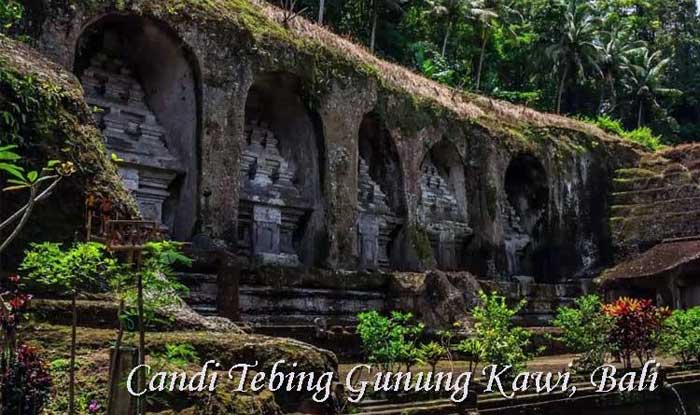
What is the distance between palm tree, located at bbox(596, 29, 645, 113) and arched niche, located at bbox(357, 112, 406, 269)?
87.2 feet

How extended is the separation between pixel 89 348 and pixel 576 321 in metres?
6.43

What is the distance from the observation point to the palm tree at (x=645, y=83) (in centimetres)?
4450

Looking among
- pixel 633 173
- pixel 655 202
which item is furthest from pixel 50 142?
pixel 633 173

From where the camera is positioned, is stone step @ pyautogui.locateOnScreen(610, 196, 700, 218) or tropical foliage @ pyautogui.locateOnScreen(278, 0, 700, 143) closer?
stone step @ pyautogui.locateOnScreen(610, 196, 700, 218)

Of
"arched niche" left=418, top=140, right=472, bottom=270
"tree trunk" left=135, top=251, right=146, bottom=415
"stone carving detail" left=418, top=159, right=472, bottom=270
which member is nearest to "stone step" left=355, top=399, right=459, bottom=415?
"tree trunk" left=135, top=251, right=146, bottom=415

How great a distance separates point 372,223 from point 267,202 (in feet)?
10.5

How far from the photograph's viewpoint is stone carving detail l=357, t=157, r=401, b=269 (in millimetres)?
17594

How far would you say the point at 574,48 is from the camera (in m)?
40.0

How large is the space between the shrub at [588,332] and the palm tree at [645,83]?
3784 cm

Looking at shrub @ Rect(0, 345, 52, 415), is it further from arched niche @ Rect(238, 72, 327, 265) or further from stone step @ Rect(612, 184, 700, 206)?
stone step @ Rect(612, 184, 700, 206)

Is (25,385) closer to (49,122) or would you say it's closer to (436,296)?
A: (49,122)

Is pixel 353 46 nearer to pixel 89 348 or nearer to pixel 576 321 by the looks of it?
pixel 576 321

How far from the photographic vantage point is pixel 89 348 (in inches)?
220

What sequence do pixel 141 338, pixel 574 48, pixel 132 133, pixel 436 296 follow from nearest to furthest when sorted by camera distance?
pixel 141 338 → pixel 132 133 → pixel 436 296 → pixel 574 48
